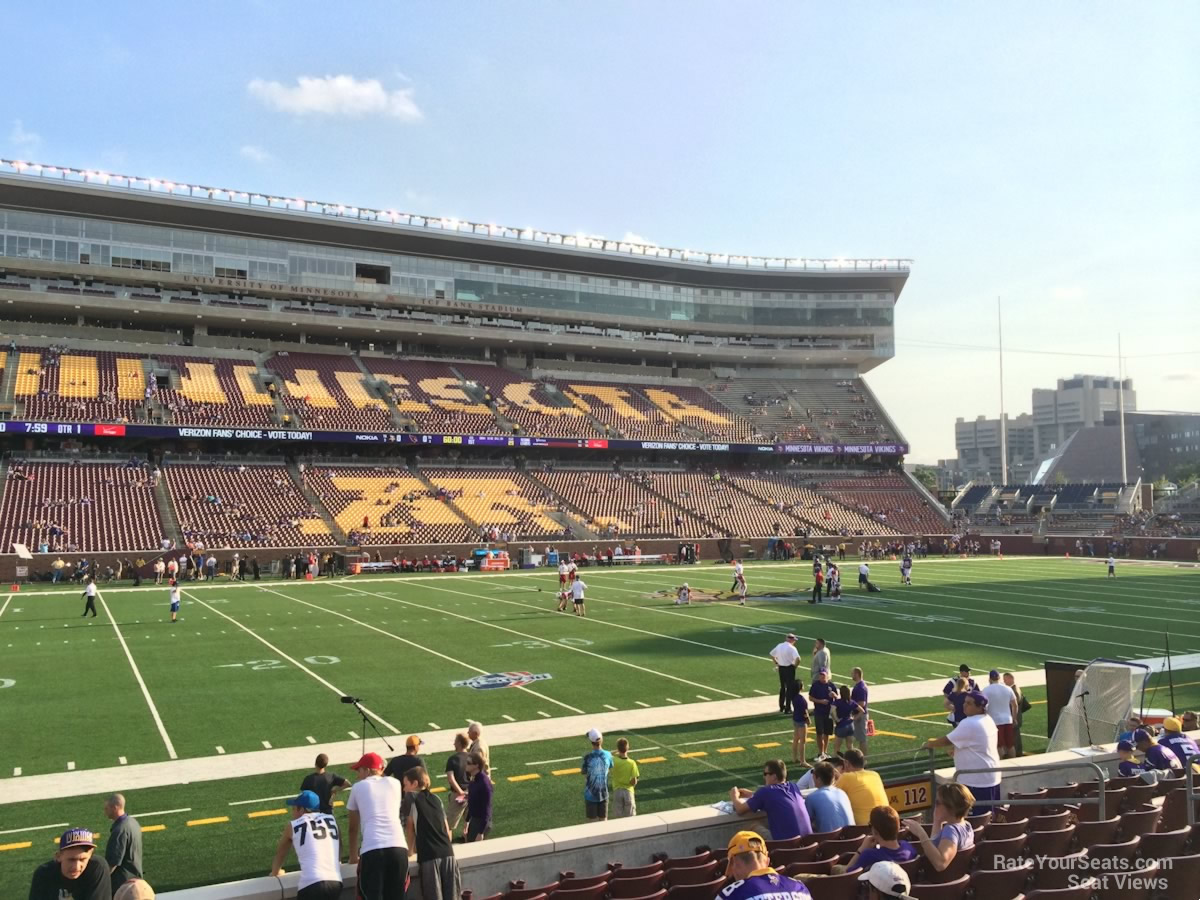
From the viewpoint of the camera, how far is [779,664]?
15.4 meters

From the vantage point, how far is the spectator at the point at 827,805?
767 centimetres

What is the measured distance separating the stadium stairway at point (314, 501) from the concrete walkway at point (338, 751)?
34046 mm

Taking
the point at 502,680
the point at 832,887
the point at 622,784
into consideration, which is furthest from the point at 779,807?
the point at 502,680

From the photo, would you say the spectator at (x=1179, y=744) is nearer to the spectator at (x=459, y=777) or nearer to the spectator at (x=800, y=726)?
the spectator at (x=800, y=726)

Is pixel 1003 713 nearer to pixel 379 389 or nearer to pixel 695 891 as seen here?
pixel 695 891

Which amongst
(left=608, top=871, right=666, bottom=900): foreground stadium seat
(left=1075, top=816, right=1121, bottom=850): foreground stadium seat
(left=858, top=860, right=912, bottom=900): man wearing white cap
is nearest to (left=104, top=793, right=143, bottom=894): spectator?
(left=608, top=871, right=666, bottom=900): foreground stadium seat

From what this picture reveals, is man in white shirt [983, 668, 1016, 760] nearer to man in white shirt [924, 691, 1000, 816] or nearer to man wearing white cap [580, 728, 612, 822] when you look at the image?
man in white shirt [924, 691, 1000, 816]

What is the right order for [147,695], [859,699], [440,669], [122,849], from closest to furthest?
[122,849]
[859,699]
[147,695]
[440,669]

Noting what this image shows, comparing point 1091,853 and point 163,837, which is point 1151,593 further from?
point 163,837

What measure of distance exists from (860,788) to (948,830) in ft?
6.65

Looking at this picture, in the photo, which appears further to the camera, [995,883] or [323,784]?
[323,784]

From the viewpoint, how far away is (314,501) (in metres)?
50.8

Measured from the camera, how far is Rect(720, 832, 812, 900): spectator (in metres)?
4.20

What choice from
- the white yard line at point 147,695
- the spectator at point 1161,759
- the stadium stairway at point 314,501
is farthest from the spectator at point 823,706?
the stadium stairway at point 314,501
